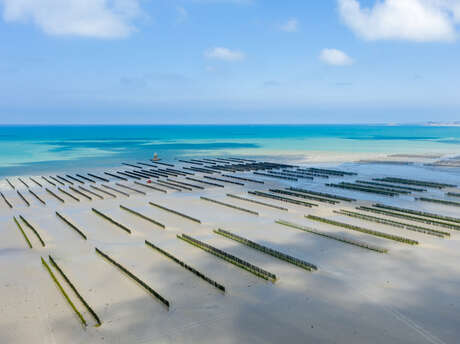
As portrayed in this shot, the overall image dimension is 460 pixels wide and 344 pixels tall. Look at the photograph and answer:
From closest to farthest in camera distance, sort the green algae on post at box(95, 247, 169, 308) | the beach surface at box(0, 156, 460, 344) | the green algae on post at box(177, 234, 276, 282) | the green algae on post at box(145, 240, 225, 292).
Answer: the beach surface at box(0, 156, 460, 344)
the green algae on post at box(95, 247, 169, 308)
the green algae on post at box(145, 240, 225, 292)
the green algae on post at box(177, 234, 276, 282)

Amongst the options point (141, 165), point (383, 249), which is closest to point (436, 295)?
point (383, 249)

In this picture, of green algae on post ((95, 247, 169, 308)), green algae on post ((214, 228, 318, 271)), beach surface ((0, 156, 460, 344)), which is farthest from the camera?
green algae on post ((214, 228, 318, 271))

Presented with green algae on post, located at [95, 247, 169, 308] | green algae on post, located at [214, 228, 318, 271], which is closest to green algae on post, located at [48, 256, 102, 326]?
green algae on post, located at [95, 247, 169, 308]

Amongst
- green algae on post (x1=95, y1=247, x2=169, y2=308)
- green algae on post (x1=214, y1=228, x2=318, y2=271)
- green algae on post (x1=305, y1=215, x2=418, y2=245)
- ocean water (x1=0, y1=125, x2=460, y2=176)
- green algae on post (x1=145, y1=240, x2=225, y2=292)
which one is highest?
ocean water (x1=0, y1=125, x2=460, y2=176)

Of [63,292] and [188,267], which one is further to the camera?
[188,267]

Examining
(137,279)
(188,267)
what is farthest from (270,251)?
(137,279)

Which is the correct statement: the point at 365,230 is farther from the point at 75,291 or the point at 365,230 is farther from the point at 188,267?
the point at 75,291

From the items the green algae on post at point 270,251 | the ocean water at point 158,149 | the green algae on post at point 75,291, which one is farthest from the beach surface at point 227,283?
the ocean water at point 158,149

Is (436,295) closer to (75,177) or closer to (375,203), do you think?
(375,203)

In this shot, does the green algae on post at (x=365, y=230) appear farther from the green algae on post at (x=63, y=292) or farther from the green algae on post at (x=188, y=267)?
the green algae on post at (x=63, y=292)

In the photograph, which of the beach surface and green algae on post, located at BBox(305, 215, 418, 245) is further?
green algae on post, located at BBox(305, 215, 418, 245)

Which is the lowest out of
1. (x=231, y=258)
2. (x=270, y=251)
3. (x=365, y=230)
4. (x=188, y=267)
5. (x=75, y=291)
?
(x=75, y=291)

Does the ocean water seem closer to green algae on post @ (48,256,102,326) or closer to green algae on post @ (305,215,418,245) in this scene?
green algae on post @ (48,256,102,326)
